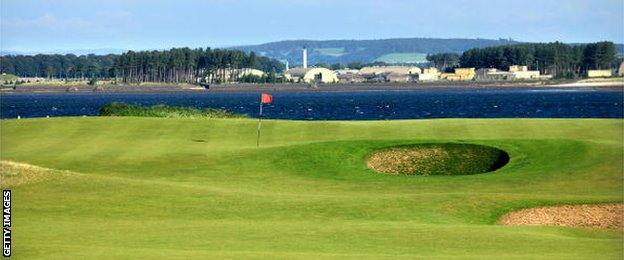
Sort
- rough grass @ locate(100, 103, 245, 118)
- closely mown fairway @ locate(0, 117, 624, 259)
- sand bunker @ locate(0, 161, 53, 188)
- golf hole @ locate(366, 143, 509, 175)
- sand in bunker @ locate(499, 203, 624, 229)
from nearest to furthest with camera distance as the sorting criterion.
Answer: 1. closely mown fairway @ locate(0, 117, 624, 259)
2. sand in bunker @ locate(499, 203, 624, 229)
3. sand bunker @ locate(0, 161, 53, 188)
4. golf hole @ locate(366, 143, 509, 175)
5. rough grass @ locate(100, 103, 245, 118)

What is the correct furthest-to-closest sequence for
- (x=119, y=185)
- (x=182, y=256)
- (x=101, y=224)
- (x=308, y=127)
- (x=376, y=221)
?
1. (x=308, y=127)
2. (x=119, y=185)
3. (x=376, y=221)
4. (x=101, y=224)
5. (x=182, y=256)

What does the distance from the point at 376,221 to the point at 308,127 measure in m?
24.9

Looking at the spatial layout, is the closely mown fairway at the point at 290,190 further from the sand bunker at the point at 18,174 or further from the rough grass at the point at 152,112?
the rough grass at the point at 152,112

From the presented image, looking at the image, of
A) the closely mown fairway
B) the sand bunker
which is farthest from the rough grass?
the sand bunker

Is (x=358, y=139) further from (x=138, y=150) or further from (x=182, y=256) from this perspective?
(x=182, y=256)

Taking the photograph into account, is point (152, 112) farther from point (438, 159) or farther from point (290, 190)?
point (290, 190)

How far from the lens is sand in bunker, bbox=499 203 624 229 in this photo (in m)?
29.4

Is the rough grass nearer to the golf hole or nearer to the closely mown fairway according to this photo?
the closely mown fairway

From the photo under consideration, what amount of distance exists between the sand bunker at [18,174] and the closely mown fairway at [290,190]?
510 millimetres

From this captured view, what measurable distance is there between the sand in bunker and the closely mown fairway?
0.46 meters

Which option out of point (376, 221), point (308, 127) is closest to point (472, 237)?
point (376, 221)

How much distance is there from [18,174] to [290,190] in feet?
29.0

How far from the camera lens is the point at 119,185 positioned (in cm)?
3172

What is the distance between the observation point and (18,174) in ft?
104
